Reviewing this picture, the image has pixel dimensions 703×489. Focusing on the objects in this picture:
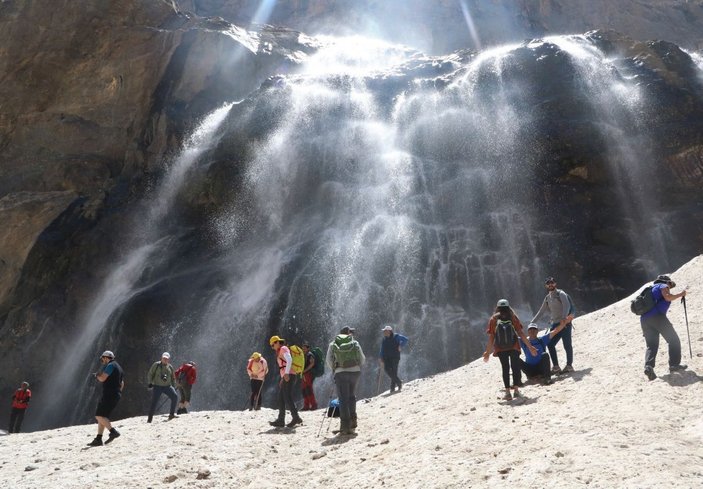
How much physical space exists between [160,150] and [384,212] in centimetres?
1541

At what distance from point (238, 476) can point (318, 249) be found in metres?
18.4

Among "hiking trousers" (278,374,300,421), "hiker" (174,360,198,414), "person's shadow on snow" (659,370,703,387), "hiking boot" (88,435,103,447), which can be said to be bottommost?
"hiking boot" (88,435,103,447)

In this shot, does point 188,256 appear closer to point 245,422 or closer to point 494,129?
point 494,129

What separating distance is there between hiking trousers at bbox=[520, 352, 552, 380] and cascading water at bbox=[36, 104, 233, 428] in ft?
66.9

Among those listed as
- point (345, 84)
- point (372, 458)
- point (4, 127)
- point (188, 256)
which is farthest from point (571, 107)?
point (4, 127)

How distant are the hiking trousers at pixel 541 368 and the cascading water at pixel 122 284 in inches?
802

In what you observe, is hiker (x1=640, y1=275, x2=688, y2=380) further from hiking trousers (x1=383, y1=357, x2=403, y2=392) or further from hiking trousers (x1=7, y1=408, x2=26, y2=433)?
hiking trousers (x1=7, y1=408, x2=26, y2=433)

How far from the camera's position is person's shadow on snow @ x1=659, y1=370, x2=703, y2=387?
777cm

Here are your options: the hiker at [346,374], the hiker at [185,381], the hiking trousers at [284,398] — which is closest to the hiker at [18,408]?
the hiker at [185,381]

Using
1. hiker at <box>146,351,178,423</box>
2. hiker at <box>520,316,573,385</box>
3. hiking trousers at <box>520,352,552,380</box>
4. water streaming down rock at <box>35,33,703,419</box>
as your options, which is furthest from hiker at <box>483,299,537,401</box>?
water streaming down rock at <box>35,33,703,419</box>

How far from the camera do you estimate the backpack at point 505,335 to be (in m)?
9.17

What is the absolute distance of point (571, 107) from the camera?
2938cm

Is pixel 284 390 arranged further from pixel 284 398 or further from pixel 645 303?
pixel 645 303

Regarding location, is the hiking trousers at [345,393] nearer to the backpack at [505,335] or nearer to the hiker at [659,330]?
the backpack at [505,335]
